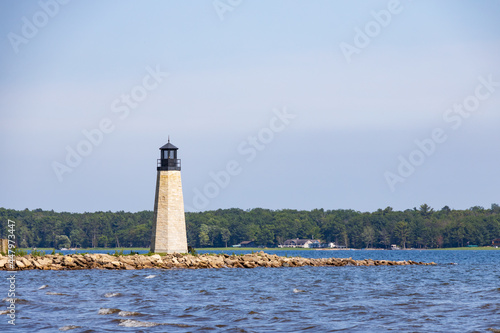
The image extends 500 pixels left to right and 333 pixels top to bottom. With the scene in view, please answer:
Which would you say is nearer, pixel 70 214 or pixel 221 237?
pixel 221 237

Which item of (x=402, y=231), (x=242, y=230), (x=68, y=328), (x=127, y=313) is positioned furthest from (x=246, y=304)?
(x=402, y=231)

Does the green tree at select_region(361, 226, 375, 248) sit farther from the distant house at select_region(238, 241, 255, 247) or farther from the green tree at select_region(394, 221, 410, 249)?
the distant house at select_region(238, 241, 255, 247)

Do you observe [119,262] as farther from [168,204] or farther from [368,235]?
[368,235]

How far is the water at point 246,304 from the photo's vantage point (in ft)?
73.2

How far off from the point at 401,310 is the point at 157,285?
15008mm

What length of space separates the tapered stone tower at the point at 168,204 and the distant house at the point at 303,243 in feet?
460

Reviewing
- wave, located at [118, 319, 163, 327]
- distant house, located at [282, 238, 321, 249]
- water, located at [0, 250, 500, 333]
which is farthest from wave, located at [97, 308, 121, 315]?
distant house, located at [282, 238, 321, 249]

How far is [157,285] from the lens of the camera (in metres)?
36.1

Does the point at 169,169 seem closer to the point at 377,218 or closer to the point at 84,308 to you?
the point at 84,308

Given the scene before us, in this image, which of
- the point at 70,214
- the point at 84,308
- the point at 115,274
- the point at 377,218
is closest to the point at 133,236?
the point at 70,214

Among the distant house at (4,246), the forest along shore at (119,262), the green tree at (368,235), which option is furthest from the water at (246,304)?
the green tree at (368,235)

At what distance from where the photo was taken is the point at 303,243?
→ 190 metres

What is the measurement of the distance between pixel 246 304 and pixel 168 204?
75.3ft

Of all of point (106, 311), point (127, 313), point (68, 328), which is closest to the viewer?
point (68, 328)
